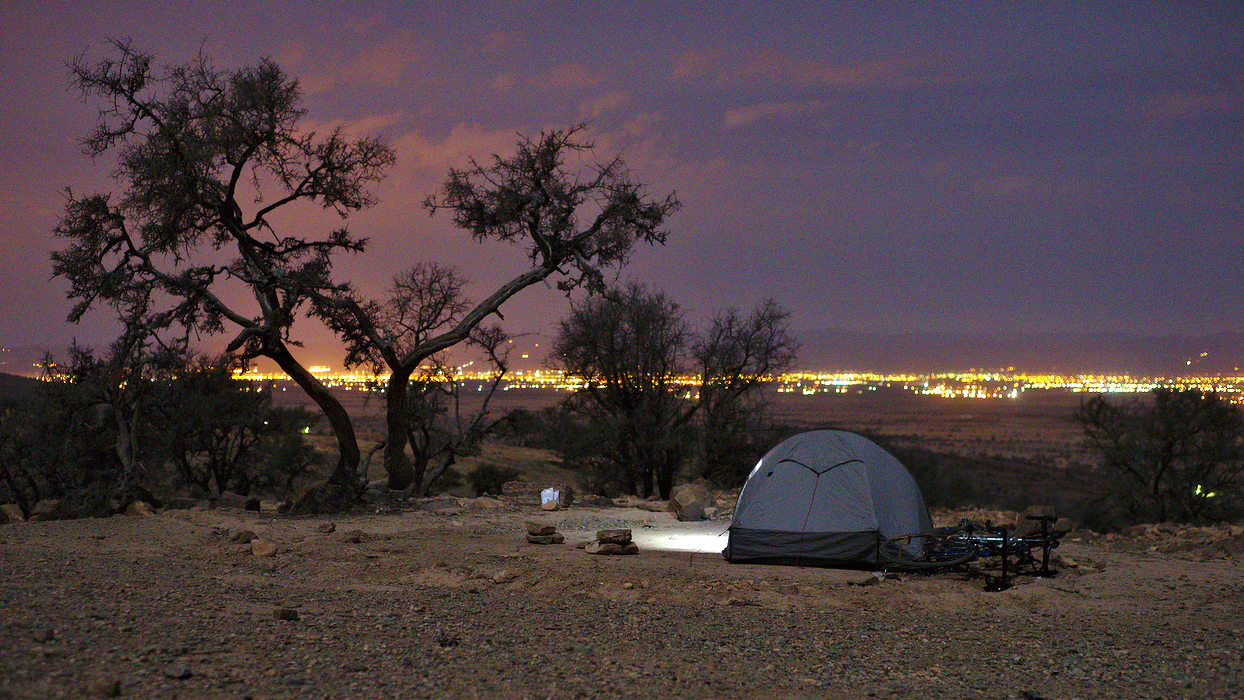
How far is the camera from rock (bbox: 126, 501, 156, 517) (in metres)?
16.9

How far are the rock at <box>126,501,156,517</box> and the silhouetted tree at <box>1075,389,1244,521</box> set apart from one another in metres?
27.0

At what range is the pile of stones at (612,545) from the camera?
1420 centimetres

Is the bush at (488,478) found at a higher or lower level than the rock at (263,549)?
lower

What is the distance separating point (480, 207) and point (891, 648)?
1546 centimetres

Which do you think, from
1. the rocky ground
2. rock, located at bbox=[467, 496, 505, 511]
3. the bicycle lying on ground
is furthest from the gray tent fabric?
rock, located at bbox=[467, 496, 505, 511]

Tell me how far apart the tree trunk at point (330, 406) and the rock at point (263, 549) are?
20.4 ft

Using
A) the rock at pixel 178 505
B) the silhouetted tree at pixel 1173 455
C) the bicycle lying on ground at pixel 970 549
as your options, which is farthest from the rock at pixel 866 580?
the silhouetted tree at pixel 1173 455

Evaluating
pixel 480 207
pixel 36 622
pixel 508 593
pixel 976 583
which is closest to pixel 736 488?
pixel 480 207

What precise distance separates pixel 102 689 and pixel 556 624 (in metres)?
4.41

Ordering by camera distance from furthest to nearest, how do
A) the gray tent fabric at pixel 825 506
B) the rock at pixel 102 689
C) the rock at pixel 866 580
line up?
the gray tent fabric at pixel 825 506 → the rock at pixel 866 580 → the rock at pixel 102 689

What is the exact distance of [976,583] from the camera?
12203 millimetres

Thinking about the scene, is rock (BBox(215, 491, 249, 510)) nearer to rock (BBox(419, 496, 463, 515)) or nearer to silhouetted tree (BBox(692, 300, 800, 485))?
rock (BBox(419, 496, 463, 515))

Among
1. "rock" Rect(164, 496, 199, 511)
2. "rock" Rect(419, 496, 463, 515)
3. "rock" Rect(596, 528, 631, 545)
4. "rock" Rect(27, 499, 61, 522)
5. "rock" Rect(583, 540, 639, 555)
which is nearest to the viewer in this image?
"rock" Rect(583, 540, 639, 555)

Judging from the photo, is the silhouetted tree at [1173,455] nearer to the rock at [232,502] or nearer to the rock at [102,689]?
the rock at [232,502]
